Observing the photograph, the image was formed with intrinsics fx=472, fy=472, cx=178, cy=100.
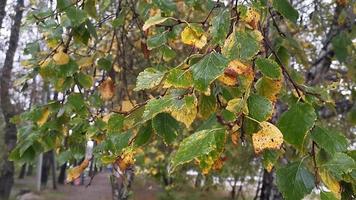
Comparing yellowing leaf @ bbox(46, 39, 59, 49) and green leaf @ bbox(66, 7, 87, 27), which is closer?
green leaf @ bbox(66, 7, 87, 27)

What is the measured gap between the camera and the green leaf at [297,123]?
113 cm

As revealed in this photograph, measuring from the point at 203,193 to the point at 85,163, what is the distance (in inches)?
732

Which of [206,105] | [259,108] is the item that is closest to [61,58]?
[206,105]

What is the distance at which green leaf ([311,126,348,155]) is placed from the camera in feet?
4.14

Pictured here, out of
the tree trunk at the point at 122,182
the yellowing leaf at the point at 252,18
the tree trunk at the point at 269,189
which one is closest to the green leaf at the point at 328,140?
the yellowing leaf at the point at 252,18

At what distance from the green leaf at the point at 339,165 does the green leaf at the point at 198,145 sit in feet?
1.15

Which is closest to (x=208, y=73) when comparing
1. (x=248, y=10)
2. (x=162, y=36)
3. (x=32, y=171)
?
(x=248, y=10)

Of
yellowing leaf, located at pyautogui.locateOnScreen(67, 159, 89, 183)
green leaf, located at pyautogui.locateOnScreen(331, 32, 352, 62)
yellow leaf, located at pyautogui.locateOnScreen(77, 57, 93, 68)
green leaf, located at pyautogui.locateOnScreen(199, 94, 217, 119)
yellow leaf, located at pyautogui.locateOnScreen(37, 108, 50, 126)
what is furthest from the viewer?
green leaf, located at pyautogui.locateOnScreen(331, 32, 352, 62)

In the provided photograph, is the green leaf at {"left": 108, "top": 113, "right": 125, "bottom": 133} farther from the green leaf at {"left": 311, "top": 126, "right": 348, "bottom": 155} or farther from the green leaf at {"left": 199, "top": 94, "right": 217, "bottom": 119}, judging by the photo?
the green leaf at {"left": 311, "top": 126, "right": 348, "bottom": 155}

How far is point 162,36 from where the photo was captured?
188 centimetres

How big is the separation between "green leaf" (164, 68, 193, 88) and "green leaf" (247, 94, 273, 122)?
15 cm

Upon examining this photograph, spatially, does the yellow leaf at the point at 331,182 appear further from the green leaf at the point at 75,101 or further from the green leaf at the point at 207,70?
the green leaf at the point at 75,101

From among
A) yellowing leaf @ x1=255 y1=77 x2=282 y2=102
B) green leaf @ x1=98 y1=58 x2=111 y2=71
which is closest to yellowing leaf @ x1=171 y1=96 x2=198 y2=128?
yellowing leaf @ x1=255 y1=77 x2=282 y2=102

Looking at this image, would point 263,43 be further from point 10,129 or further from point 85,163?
point 10,129
